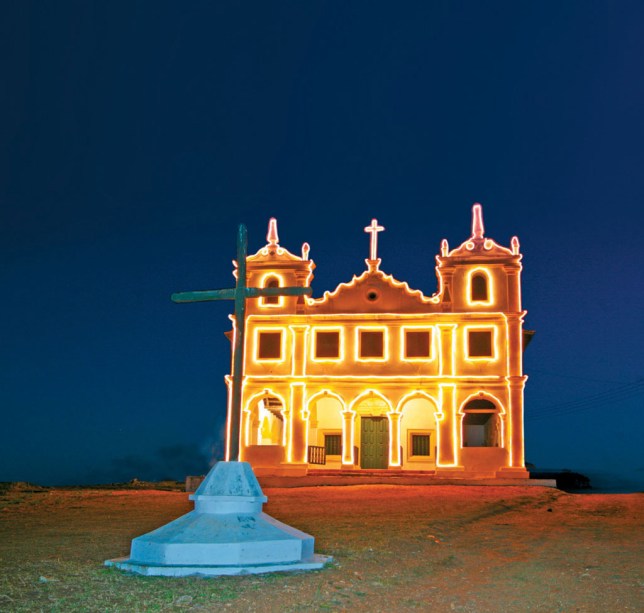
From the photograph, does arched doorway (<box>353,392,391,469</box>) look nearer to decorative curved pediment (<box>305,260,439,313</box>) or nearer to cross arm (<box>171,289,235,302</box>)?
decorative curved pediment (<box>305,260,439,313</box>)

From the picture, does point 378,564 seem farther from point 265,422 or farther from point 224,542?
point 265,422

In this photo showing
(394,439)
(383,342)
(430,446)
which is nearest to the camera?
(394,439)

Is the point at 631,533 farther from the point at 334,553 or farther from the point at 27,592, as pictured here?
the point at 27,592

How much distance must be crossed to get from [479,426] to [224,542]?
93.3 feet

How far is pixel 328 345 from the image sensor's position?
3139 centimetres

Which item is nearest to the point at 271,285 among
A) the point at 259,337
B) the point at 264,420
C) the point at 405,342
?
the point at 259,337

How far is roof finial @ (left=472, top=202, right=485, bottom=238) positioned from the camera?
1241 inches

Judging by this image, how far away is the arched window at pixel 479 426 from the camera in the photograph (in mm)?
32375

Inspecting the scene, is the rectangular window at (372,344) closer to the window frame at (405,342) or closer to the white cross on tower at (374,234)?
the window frame at (405,342)

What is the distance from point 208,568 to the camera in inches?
311

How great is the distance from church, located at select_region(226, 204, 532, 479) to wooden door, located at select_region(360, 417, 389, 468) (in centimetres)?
4

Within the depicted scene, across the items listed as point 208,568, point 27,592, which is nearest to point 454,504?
point 208,568

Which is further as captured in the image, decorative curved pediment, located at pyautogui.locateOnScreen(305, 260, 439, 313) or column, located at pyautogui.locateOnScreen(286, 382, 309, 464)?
decorative curved pediment, located at pyautogui.locateOnScreen(305, 260, 439, 313)

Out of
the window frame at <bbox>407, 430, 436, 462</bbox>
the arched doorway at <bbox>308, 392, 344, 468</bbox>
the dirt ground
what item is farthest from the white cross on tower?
the dirt ground
